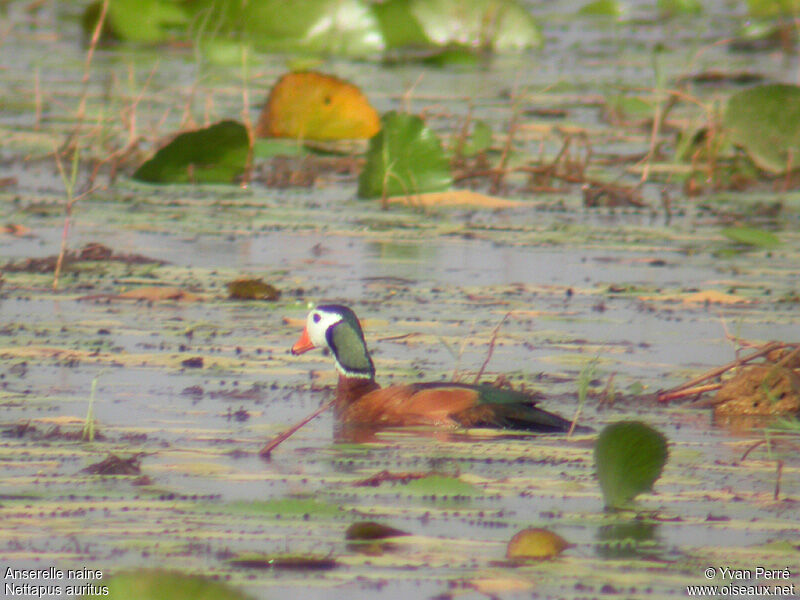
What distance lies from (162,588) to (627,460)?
1521 millimetres

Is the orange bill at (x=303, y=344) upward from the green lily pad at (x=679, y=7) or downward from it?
downward

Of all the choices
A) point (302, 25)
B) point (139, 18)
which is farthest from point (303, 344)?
point (139, 18)

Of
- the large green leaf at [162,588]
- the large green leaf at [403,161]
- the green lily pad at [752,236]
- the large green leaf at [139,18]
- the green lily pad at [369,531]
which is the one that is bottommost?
the green lily pad at [369,531]

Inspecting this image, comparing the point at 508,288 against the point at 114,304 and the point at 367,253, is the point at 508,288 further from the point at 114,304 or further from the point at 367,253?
the point at 114,304

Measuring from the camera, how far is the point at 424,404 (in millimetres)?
4777

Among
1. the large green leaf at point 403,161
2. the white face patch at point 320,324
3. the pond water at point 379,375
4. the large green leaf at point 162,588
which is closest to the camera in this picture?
the large green leaf at point 162,588

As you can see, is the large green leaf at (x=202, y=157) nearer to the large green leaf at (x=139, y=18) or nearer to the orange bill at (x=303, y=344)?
the orange bill at (x=303, y=344)

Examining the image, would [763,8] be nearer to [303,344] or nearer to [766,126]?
[766,126]

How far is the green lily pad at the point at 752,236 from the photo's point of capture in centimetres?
764

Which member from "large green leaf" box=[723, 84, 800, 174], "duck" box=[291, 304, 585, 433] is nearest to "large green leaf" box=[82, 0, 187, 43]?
"large green leaf" box=[723, 84, 800, 174]

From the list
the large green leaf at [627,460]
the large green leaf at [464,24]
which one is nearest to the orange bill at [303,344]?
the large green leaf at [627,460]

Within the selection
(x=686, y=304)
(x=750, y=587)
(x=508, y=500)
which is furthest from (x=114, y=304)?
(x=750, y=587)

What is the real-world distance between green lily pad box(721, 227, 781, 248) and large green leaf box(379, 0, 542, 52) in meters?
6.62

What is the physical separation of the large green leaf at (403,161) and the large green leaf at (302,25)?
4.56 metres
